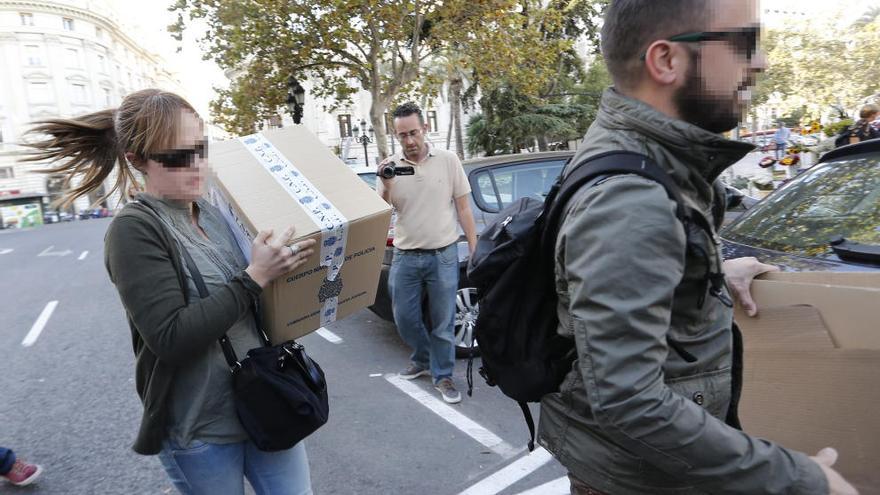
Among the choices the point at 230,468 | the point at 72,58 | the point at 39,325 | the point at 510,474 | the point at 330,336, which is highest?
the point at 72,58

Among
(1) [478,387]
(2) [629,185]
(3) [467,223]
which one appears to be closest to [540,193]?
(3) [467,223]

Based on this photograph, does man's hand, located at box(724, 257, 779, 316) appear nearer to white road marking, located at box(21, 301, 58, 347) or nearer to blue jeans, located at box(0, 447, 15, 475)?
blue jeans, located at box(0, 447, 15, 475)

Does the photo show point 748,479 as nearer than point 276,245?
Yes

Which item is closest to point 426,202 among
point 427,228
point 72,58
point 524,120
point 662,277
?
point 427,228

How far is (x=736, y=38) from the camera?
1018 mm

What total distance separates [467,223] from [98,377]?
3.70 meters

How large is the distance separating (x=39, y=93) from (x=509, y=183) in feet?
245

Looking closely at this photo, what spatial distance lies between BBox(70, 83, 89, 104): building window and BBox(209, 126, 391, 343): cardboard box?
77.7 metres

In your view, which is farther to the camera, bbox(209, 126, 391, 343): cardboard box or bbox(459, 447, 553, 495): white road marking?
bbox(459, 447, 553, 495): white road marking

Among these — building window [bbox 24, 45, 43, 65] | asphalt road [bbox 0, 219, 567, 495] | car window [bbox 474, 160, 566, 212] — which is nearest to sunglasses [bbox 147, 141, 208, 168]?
asphalt road [bbox 0, 219, 567, 495]

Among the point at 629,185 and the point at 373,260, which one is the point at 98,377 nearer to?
the point at 373,260

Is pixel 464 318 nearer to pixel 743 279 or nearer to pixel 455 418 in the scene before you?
pixel 455 418

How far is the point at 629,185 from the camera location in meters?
0.97

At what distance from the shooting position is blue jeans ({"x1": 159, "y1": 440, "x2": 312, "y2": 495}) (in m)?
1.59
